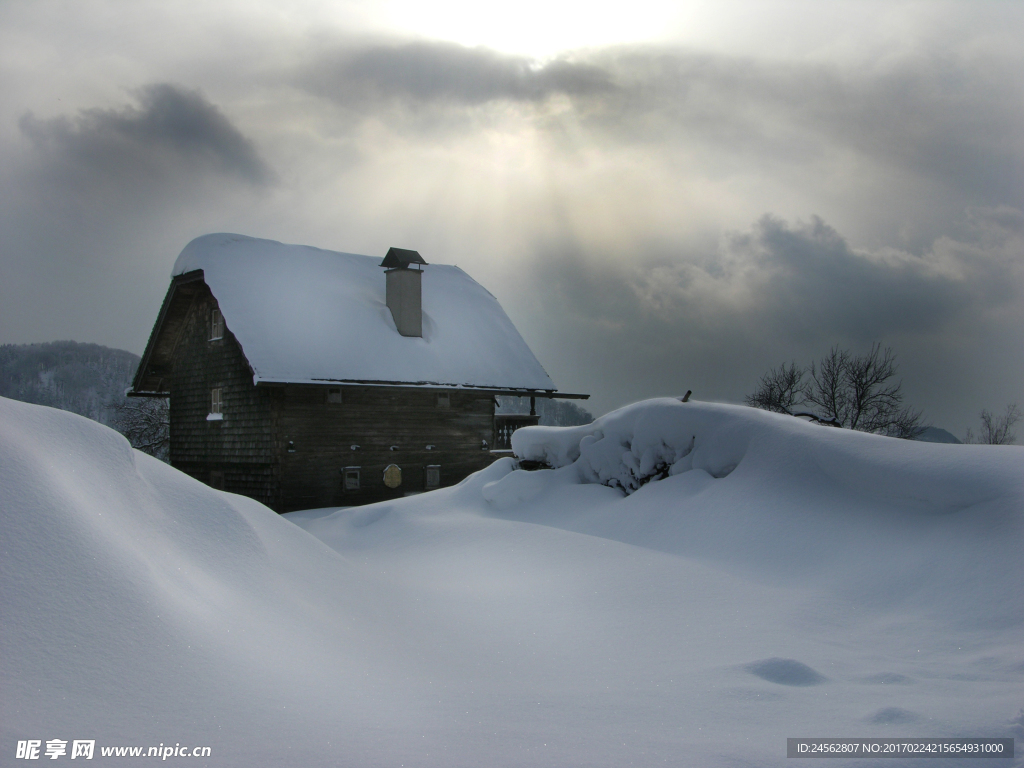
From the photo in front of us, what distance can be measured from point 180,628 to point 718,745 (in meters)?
2.87

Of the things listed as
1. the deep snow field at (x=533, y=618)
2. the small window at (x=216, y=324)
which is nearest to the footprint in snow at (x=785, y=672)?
the deep snow field at (x=533, y=618)

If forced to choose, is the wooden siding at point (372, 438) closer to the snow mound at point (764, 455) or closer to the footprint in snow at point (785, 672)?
the snow mound at point (764, 455)

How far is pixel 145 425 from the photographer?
106 feet

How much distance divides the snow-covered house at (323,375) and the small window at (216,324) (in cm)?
6

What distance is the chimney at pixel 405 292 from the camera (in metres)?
20.3

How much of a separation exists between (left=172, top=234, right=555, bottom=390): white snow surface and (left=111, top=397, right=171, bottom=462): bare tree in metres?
15.1

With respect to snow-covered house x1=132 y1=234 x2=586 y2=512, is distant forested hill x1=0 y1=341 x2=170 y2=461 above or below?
above

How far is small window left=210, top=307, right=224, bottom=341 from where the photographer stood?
18.9m

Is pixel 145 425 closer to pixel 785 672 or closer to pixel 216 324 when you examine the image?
pixel 216 324

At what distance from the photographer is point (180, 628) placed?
152 inches

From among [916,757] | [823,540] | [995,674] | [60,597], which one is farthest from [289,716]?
[823,540]

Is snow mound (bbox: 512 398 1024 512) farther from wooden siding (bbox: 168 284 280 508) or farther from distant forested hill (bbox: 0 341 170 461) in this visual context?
distant forested hill (bbox: 0 341 170 461)

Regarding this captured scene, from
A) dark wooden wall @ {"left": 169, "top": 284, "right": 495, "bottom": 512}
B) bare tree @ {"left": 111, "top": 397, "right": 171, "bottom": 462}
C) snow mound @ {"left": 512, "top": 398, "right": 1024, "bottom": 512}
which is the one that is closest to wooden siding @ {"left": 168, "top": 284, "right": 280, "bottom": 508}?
dark wooden wall @ {"left": 169, "top": 284, "right": 495, "bottom": 512}

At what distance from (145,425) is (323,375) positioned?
19.3 meters
